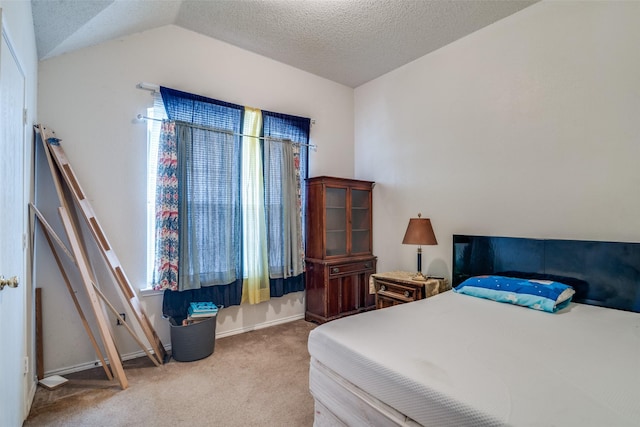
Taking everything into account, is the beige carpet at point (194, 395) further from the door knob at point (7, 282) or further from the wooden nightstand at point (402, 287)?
the door knob at point (7, 282)

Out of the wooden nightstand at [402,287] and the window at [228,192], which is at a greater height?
the window at [228,192]

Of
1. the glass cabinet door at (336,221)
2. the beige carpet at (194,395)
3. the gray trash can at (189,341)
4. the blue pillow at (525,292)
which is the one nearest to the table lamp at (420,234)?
the blue pillow at (525,292)

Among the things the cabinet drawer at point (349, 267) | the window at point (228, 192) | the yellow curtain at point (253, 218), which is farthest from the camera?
the cabinet drawer at point (349, 267)

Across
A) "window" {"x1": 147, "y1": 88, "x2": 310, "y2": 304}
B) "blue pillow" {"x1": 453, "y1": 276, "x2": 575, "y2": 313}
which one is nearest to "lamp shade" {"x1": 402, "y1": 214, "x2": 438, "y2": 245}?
"blue pillow" {"x1": 453, "y1": 276, "x2": 575, "y2": 313}

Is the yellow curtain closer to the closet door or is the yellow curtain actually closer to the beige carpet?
the beige carpet

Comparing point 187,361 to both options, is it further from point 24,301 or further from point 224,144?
point 224,144

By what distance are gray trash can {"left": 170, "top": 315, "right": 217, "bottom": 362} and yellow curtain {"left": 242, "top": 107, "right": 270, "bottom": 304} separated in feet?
2.19

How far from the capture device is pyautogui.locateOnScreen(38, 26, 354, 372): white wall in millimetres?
2438

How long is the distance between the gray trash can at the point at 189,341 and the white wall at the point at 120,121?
344 millimetres

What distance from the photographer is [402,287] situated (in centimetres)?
307

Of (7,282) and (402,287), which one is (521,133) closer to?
(402,287)

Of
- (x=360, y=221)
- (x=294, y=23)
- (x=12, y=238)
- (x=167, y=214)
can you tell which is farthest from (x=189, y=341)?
(x=294, y=23)

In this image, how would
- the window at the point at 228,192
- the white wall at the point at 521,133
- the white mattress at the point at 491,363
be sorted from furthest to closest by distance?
the window at the point at 228,192 < the white wall at the point at 521,133 < the white mattress at the point at 491,363

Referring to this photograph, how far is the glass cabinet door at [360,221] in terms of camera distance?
3.95 metres
